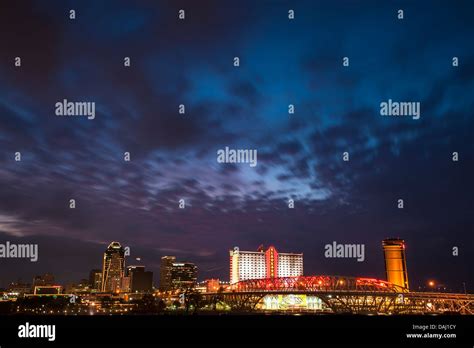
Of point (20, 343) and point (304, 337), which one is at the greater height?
point (20, 343)

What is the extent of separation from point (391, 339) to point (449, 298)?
4265 inches

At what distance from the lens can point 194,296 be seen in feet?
655

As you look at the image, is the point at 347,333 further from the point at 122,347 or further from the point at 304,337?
the point at 122,347

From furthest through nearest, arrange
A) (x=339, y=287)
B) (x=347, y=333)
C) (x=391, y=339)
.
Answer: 1. (x=339, y=287)
2. (x=347, y=333)
3. (x=391, y=339)

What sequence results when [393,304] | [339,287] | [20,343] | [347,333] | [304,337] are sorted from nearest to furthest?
[20,343]
[304,337]
[347,333]
[393,304]
[339,287]

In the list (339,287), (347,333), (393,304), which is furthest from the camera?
(339,287)

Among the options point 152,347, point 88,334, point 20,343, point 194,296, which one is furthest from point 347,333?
point 194,296

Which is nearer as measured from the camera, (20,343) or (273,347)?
(20,343)

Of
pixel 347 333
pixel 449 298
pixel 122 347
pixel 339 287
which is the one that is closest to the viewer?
pixel 122 347

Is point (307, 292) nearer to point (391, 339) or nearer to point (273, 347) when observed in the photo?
point (391, 339)

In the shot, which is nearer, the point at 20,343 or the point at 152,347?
the point at 20,343

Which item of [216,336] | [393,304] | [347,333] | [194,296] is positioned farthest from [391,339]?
[194,296]

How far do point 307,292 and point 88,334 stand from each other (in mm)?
134585

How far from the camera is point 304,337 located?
7119cm
